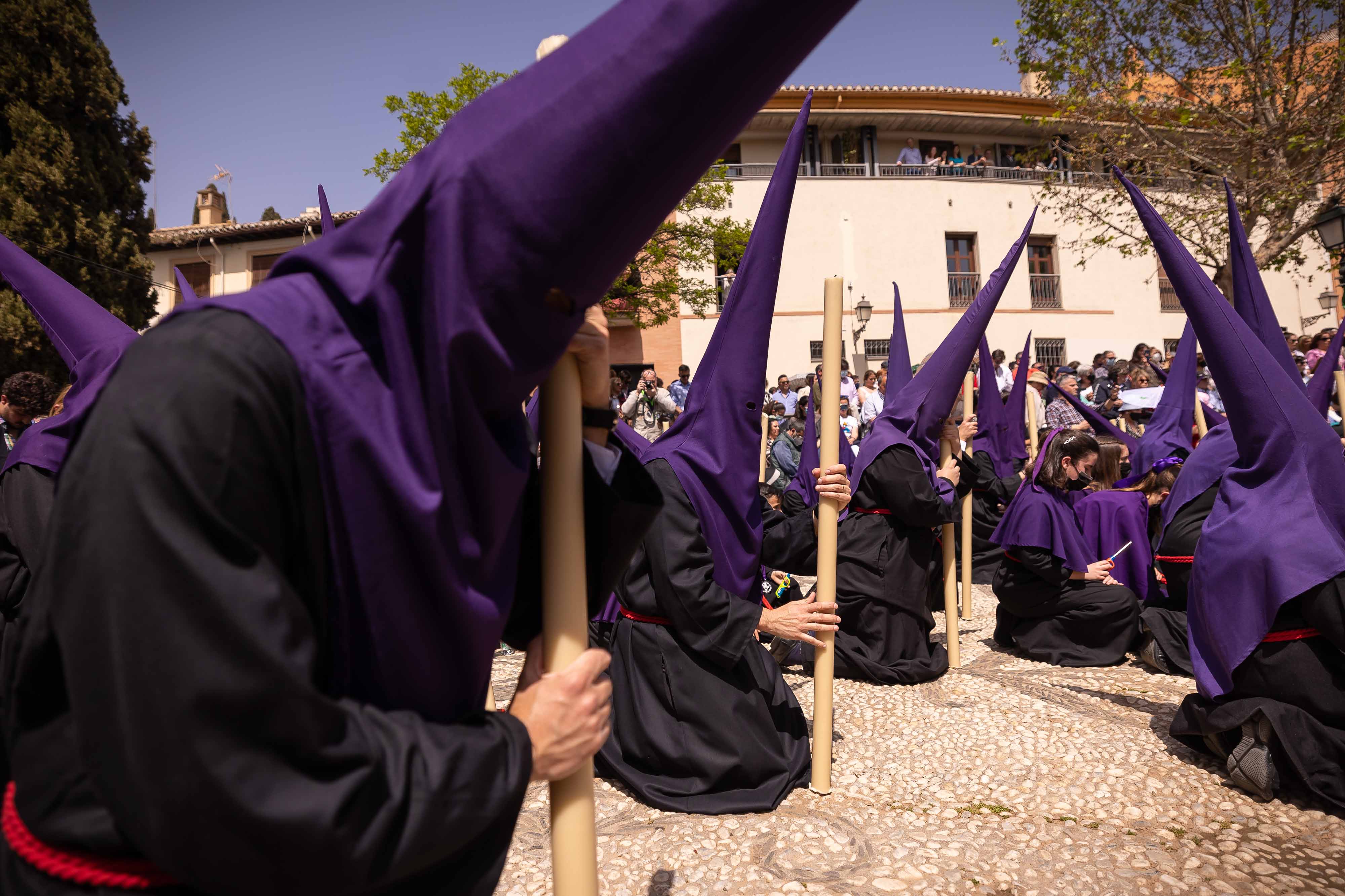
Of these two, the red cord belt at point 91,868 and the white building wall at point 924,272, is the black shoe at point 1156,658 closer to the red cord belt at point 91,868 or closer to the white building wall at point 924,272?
the red cord belt at point 91,868

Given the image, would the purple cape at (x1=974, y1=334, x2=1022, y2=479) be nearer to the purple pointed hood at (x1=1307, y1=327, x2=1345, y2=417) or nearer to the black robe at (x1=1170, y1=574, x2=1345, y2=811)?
the purple pointed hood at (x1=1307, y1=327, x2=1345, y2=417)

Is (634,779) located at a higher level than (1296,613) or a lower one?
lower

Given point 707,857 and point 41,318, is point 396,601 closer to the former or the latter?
point 707,857

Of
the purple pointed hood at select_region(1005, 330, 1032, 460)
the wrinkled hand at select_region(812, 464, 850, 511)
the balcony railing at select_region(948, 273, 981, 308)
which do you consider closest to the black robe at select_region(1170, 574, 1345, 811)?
the wrinkled hand at select_region(812, 464, 850, 511)

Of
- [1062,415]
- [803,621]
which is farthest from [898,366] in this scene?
[1062,415]

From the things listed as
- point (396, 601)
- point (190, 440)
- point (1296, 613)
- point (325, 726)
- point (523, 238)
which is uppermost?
point (523, 238)

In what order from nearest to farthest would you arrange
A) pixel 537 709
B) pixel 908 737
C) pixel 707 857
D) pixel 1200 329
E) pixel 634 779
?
pixel 537 709 → pixel 707 857 → pixel 1200 329 → pixel 634 779 → pixel 908 737

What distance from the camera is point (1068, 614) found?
632cm

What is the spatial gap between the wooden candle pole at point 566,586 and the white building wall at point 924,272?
22.1 meters

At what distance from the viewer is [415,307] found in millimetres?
1082

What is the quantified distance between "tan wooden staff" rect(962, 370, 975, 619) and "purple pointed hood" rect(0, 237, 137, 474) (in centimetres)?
536

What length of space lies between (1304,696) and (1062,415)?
830 cm

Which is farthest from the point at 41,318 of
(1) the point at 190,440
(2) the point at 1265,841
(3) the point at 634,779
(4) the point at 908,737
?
(2) the point at 1265,841

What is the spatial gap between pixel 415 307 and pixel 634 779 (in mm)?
3421
